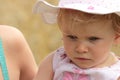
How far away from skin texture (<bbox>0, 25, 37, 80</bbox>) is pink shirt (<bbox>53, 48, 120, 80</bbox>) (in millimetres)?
224

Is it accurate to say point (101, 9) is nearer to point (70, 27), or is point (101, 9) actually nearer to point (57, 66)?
point (70, 27)

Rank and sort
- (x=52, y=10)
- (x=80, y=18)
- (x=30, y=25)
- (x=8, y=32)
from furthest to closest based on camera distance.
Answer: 1. (x=30, y=25)
2. (x=8, y=32)
3. (x=52, y=10)
4. (x=80, y=18)

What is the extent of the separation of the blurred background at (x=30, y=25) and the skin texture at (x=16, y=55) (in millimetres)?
2286

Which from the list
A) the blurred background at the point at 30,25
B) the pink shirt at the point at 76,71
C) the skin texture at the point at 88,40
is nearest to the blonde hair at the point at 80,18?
the skin texture at the point at 88,40

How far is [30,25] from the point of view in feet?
15.0

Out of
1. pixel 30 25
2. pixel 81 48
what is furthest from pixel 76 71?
pixel 30 25

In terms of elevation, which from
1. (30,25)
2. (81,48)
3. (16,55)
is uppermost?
(81,48)

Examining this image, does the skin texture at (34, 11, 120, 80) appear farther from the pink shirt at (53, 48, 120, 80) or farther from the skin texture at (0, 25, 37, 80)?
the skin texture at (0, 25, 37, 80)

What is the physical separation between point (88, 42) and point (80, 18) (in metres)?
0.09

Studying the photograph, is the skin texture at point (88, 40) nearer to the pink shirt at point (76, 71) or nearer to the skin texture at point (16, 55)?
the pink shirt at point (76, 71)

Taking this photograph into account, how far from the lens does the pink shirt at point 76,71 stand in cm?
165

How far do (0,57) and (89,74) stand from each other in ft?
1.24

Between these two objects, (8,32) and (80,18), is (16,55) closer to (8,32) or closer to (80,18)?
(8,32)

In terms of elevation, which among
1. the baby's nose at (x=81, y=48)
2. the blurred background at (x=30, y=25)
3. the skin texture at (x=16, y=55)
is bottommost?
the blurred background at (x=30, y=25)
